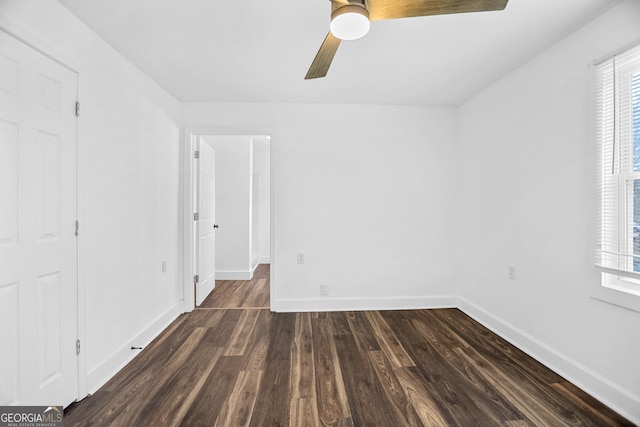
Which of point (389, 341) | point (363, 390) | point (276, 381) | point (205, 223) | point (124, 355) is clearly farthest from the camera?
point (205, 223)

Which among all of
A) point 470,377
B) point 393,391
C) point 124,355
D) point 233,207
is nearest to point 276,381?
point 393,391

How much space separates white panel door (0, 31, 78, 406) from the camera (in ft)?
4.61

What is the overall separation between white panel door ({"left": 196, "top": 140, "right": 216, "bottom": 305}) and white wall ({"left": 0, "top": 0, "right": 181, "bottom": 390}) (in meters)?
0.45

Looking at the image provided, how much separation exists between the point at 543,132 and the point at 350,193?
1826 millimetres

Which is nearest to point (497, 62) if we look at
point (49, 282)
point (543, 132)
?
point (543, 132)

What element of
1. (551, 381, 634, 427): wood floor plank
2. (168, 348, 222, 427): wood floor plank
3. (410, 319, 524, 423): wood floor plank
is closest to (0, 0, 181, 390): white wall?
(168, 348, 222, 427): wood floor plank

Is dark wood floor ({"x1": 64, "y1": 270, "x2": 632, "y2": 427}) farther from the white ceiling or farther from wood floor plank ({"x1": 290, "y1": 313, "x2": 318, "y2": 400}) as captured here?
the white ceiling

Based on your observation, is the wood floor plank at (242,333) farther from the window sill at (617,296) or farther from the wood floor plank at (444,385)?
the window sill at (617,296)

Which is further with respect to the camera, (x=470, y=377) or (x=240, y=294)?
(x=240, y=294)

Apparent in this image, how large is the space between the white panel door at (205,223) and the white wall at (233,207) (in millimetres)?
806

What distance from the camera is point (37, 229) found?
1.56m

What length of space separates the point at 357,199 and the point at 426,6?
7.62ft

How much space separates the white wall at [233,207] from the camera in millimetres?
4906

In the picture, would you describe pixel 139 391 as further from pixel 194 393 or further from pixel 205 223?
pixel 205 223
